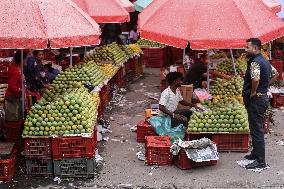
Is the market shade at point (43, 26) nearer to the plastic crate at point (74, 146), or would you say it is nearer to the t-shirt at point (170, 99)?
the plastic crate at point (74, 146)

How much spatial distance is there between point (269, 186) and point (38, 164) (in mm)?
3777

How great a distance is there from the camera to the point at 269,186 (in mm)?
8492

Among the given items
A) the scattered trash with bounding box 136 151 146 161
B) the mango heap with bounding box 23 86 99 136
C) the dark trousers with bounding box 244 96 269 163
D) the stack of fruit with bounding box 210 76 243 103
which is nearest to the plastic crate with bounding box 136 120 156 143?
the scattered trash with bounding box 136 151 146 161

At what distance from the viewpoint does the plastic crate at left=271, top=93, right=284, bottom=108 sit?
1331 centimetres

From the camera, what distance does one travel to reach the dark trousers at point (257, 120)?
29.4 feet

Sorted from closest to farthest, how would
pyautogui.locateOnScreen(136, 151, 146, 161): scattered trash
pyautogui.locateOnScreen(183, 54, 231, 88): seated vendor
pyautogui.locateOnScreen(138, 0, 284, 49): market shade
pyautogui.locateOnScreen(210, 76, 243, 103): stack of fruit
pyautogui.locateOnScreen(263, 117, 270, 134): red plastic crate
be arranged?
1. pyautogui.locateOnScreen(138, 0, 284, 49): market shade
2. pyautogui.locateOnScreen(136, 151, 146, 161): scattered trash
3. pyautogui.locateOnScreen(263, 117, 270, 134): red plastic crate
4. pyautogui.locateOnScreen(210, 76, 243, 103): stack of fruit
5. pyautogui.locateOnScreen(183, 54, 231, 88): seated vendor

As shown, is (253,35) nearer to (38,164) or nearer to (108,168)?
(108,168)

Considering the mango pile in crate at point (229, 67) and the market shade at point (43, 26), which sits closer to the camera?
the market shade at point (43, 26)

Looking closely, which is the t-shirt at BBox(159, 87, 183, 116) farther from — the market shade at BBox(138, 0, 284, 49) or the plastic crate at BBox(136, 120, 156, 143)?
the market shade at BBox(138, 0, 284, 49)

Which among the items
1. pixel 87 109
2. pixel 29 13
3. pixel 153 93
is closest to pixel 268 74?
pixel 87 109

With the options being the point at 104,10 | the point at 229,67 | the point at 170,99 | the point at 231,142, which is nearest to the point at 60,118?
the point at 170,99

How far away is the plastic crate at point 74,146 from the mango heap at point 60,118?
0.37ft

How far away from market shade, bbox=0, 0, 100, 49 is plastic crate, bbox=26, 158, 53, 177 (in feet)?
6.42

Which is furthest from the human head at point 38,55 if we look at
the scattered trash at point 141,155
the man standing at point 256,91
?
the man standing at point 256,91
